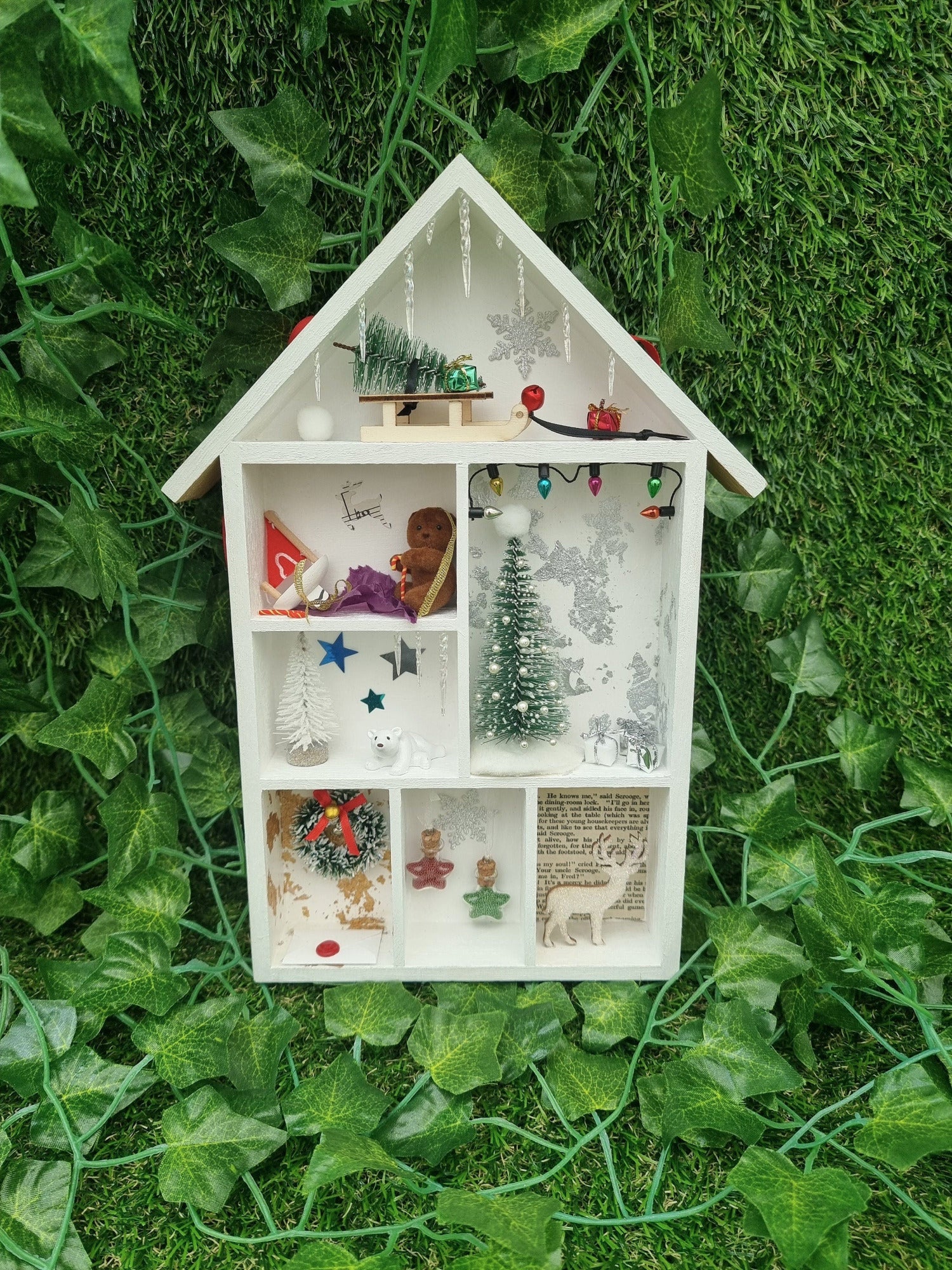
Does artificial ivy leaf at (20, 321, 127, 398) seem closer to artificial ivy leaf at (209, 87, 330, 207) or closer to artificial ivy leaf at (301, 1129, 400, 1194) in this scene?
artificial ivy leaf at (209, 87, 330, 207)

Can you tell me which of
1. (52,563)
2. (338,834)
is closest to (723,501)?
(338,834)

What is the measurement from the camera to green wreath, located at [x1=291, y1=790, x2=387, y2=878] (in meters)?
1.20

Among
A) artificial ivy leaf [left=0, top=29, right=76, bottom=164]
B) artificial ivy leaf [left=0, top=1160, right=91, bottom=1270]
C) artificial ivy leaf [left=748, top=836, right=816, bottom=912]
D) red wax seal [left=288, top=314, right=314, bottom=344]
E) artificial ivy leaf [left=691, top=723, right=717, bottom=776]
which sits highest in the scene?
artificial ivy leaf [left=0, top=29, right=76, bottom=164]

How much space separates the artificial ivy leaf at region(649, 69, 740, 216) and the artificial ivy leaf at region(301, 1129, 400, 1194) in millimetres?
980

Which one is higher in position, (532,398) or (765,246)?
(765,246)

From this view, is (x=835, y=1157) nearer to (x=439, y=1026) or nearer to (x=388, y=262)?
(x=439, y=1026)

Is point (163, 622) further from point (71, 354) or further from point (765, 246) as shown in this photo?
point (765, 246)

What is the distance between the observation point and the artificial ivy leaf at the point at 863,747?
Answer: 1.21 metres

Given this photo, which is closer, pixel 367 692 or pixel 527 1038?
pixel 527 1038

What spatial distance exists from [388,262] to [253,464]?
0.28m

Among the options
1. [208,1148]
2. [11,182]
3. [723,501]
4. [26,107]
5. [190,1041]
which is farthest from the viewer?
[723,501]

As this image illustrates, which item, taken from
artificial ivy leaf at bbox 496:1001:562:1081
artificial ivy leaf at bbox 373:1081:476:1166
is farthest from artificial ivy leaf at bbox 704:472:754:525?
artificial ivy leaf at bbox 373:1081:476:1166

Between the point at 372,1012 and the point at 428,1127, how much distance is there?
0.56ft

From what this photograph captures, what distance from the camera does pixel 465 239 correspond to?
1001 mm
